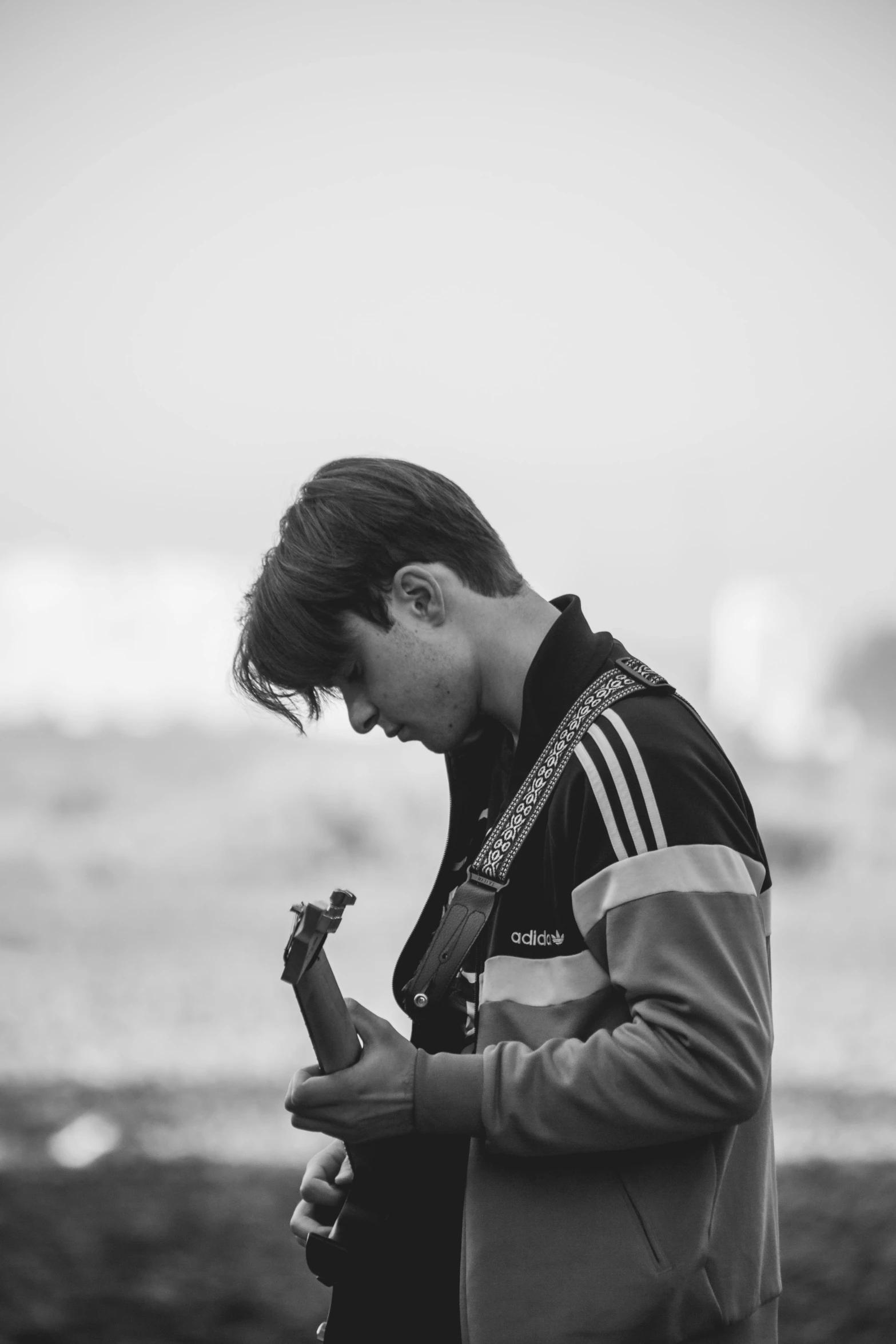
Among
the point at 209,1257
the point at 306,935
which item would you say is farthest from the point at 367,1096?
the point at 209,1257

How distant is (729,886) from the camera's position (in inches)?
57.2

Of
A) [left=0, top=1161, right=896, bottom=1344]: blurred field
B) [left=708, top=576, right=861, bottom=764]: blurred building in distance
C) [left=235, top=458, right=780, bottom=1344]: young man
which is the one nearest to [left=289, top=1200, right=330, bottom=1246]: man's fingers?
[left=235, top=458, right=780, bottom=1344]: young man

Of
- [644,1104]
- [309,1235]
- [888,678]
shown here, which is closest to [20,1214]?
[309,1235]

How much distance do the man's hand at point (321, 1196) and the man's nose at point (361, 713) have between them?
0.67m

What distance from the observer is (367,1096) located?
1524mm

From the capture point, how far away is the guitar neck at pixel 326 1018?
1.52m

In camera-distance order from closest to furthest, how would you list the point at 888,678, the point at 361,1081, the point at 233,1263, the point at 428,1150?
1. the point at 361,1081
2. the point at 428,1150
3. the point at 233,1263
4. the point at 888,678

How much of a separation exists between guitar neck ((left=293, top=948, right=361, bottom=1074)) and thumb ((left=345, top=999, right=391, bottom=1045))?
0.04 feet

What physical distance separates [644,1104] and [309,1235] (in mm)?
713

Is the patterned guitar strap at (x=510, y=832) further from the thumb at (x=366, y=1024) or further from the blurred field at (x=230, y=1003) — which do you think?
the blurred field at (x=230, y=1003)

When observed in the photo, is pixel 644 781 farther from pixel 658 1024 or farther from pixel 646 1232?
pixel 646 1232

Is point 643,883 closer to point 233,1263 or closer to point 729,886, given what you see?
point 729,886

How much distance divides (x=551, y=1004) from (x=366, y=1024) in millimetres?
244

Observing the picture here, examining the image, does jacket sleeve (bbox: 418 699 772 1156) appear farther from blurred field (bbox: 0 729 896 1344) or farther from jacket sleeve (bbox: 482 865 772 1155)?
blurred field (bbox: 0 729 896 1344)
